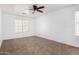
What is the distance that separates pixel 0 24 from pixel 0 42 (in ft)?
1.07

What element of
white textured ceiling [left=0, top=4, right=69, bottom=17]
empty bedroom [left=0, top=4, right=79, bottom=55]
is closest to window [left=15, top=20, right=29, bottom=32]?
empty bedroom [left=0, top=4, right=79, bottom=55]

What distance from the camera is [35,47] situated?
5.60 ft

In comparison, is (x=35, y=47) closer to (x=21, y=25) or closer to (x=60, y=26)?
(x=21, y=25)

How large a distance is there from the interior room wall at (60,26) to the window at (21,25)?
21 cm

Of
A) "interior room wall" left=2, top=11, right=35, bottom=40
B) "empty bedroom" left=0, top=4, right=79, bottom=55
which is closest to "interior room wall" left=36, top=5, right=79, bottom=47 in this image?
"empty bedroom" left=0, top=4, right=79, bottom=55

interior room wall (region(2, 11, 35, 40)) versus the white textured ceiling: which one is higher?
the white textured ceiling

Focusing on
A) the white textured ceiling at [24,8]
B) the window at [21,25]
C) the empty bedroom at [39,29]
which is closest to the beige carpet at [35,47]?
the empty bedroom at [39,29]

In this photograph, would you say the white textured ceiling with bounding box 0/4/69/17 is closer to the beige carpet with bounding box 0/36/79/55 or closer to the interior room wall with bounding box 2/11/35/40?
the interior room wall with bounding box 2/11/35/40

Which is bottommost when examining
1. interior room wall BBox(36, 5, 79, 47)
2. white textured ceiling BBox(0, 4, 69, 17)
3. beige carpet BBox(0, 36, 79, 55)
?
beige carpet BBox(0, 36, 79, 55)

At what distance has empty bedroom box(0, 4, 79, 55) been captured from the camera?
1647 mm

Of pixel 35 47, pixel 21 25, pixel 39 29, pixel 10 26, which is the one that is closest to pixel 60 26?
pixel 39 29

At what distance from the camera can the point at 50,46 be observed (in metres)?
1.71

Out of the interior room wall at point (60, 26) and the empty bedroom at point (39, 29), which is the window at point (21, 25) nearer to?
the empty bedroom at point (39, 29)

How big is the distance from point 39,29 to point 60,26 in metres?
0.40
